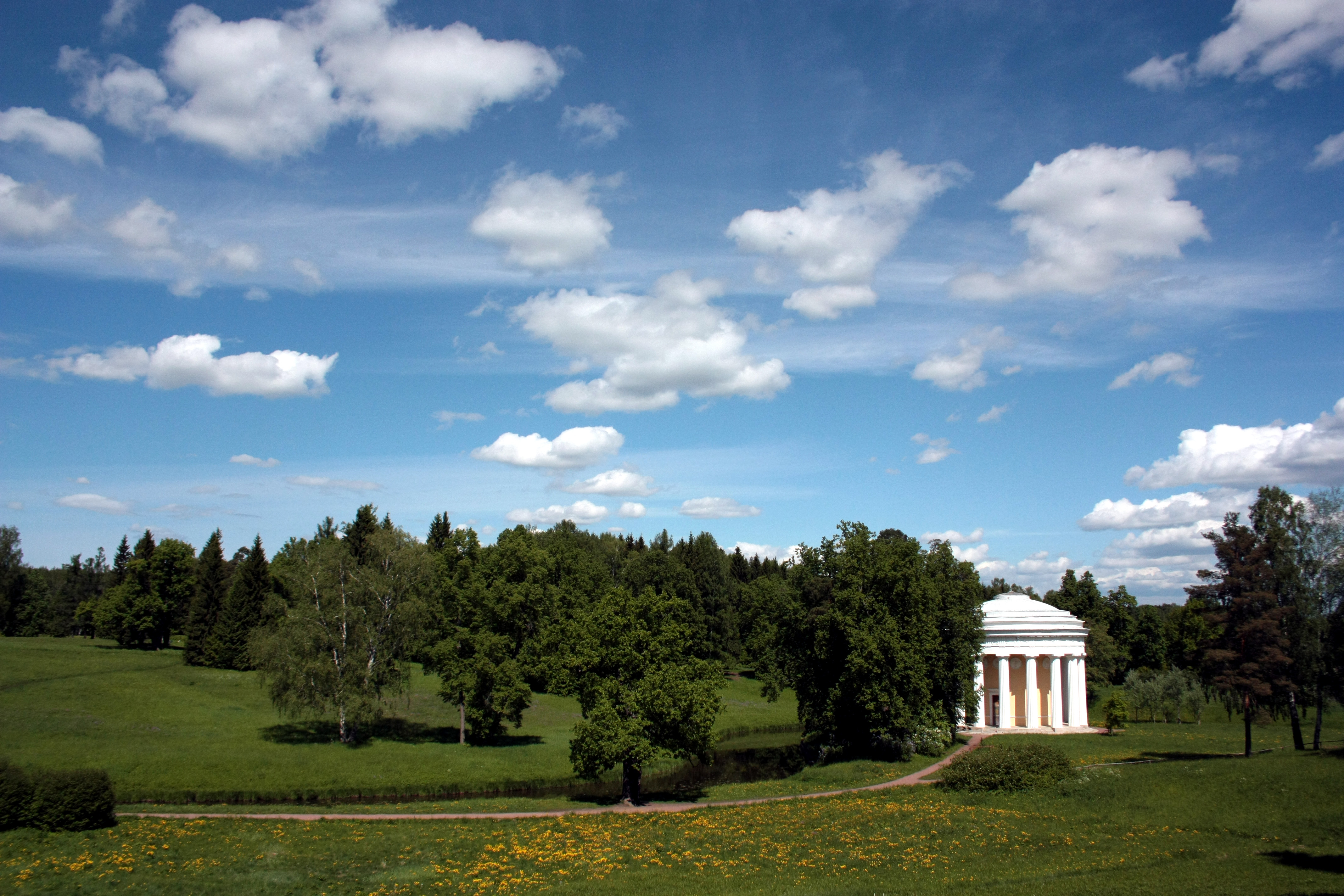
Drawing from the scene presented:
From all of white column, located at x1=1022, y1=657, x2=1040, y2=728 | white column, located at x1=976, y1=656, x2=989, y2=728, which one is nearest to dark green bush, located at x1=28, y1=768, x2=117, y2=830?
white column, located at x1=976, y1=656, x2=989, y2=728

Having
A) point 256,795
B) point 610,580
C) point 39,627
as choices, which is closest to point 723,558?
point 610,580

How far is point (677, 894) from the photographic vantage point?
1853cm

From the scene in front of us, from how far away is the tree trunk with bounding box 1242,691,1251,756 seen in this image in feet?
123

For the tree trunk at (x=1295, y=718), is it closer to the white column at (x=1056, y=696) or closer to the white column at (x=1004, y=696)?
the white column at (x=1056, y=696)

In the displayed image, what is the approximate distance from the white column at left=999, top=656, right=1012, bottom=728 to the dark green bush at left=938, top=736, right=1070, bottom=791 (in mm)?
22994

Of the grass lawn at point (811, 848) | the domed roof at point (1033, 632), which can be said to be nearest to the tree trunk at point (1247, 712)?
the grass lawn at point (811, 848)

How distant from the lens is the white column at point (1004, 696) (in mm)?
57125

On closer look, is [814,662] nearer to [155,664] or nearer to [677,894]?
[677,894]

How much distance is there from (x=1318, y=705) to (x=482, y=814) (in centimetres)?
3991

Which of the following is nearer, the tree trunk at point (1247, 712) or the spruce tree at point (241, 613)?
the tree trunk at point (1247, 712)

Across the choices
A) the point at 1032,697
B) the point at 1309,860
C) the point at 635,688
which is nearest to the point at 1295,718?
the point at 1032,697

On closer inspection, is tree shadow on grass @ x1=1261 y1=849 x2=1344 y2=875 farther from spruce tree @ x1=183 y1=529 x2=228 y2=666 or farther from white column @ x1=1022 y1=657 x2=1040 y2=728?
spruce tree @ x1=183 y1=529 x2=228 y2=666

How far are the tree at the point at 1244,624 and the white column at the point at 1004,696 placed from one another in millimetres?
17470

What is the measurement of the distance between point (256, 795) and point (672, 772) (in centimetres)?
2219
